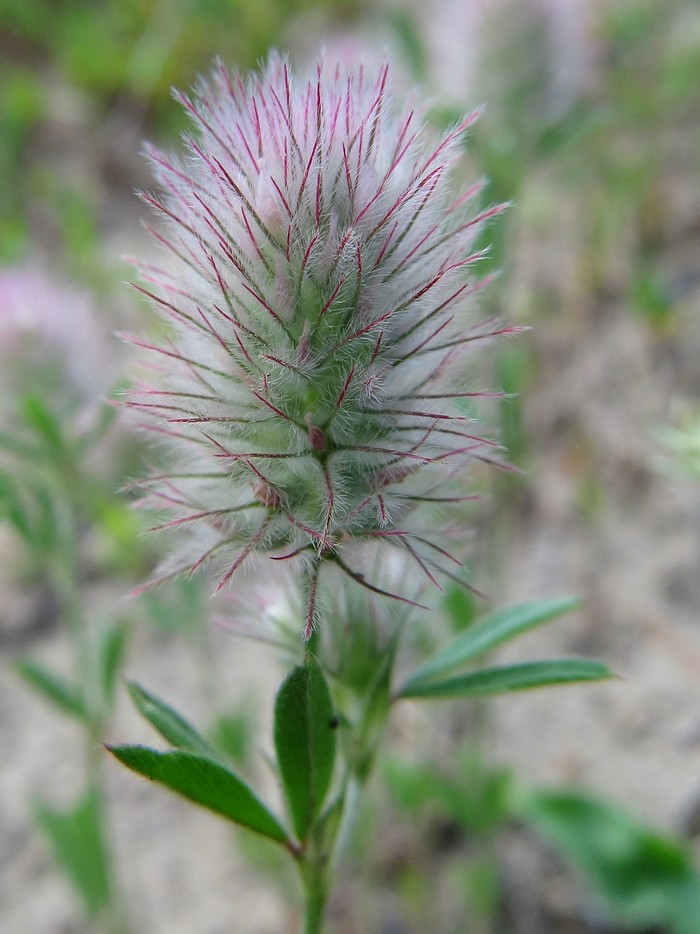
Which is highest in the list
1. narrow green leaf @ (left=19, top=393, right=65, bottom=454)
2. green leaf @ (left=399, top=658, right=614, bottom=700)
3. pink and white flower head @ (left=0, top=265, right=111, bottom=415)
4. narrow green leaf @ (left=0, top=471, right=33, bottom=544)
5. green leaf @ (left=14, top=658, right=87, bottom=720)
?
pink and white flower head @ (left=0, top=265, right=111, bottom=415)

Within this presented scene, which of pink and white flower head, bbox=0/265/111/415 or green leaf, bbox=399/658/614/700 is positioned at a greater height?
pink and white flower head, bbox=0/265/111/415

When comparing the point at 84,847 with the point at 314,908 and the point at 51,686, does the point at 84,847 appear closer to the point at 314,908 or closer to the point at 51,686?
the point at 51,686

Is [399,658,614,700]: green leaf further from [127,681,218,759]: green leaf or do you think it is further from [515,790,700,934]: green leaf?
[515,790,700,934]: green leaf

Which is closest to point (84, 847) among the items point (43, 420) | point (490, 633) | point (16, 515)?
point (16, 515)

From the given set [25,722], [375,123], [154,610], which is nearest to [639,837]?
[154,610]

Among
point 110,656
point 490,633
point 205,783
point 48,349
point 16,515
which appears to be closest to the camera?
point 205,783

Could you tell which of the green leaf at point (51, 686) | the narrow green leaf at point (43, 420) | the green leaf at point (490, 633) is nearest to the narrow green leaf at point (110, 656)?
the green leaf at point (51, 686)

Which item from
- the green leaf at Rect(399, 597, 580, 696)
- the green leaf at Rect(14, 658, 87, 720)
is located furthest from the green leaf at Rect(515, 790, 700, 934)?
the green leaf at Rect(14, 658, 87, 720)
